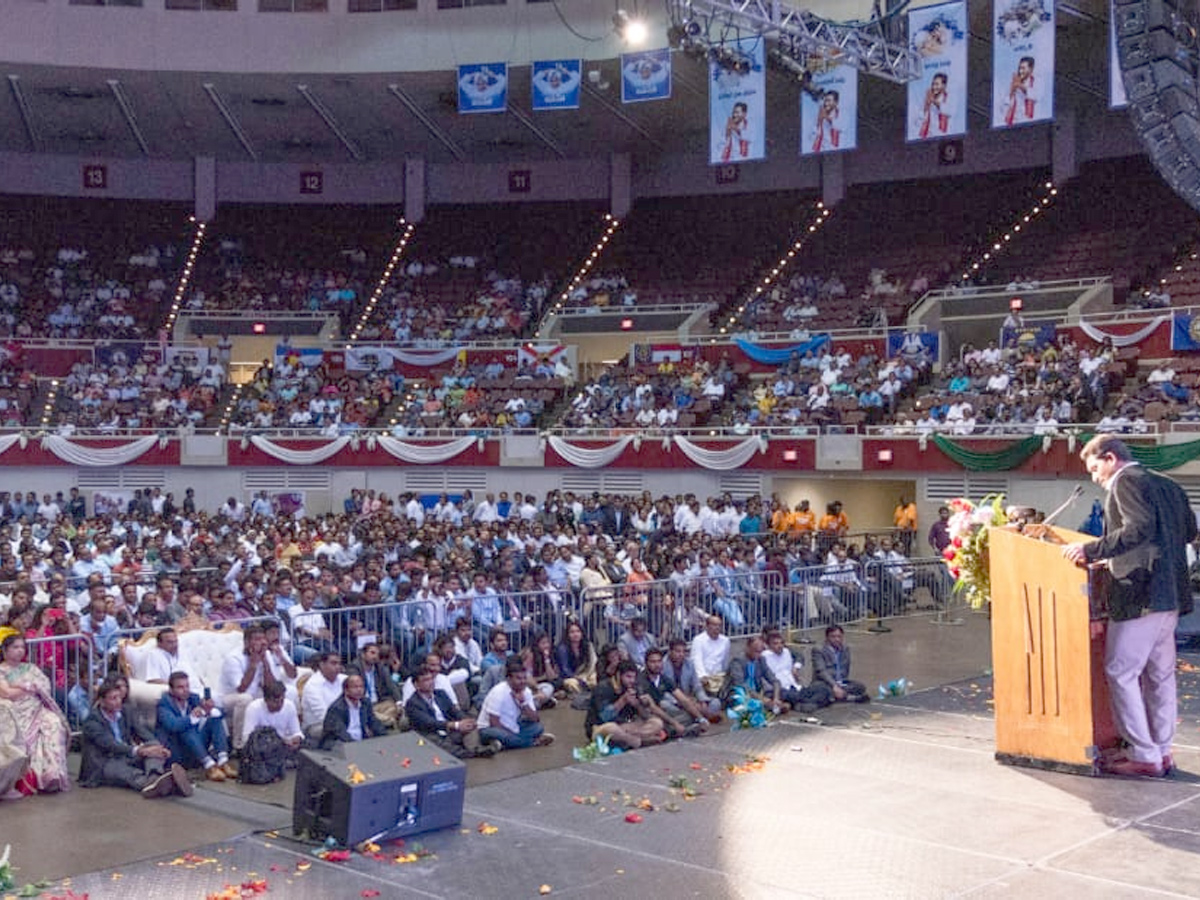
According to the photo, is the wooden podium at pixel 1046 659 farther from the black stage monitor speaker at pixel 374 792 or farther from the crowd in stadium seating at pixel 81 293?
the crowd in stadium seating at pixel 81 293

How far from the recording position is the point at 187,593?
13.8m

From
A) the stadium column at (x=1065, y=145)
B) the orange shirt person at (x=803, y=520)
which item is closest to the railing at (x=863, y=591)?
the orange shirt person at (x=803, y=520)

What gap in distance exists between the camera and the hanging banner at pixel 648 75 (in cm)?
2889

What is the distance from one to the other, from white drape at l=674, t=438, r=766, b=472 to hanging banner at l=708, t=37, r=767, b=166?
5.96 metres

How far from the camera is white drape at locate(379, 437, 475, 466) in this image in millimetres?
31172

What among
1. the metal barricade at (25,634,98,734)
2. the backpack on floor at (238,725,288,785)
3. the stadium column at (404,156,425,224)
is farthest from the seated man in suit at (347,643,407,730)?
the stadium column at (404,156,425,224)

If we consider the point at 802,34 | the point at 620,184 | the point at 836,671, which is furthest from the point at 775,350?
the point at 836,671

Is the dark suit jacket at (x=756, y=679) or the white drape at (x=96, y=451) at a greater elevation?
the white drape at (x=96, y=451)

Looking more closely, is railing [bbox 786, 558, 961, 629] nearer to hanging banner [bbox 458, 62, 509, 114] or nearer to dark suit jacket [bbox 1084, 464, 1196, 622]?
dark suit jacket [bbox 1084, 464, 1196, 622]

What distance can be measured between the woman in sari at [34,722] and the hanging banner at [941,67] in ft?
67.6

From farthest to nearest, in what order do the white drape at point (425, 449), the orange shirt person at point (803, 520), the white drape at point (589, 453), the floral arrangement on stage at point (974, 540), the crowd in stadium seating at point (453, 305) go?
1. the crowd in stadium seating at point (453, 305)
2. the white drape at point (425, 449)
3. the white drape at point (589, 453)
4. the orange shirt person at point (803, 520)
5. the floral arrangement on stage at point (974, 540)

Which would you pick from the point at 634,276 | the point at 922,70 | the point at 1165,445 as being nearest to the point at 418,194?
the point at 634,276

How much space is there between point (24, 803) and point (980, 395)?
848 inches

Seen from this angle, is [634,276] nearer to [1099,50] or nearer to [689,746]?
[1099,50]
